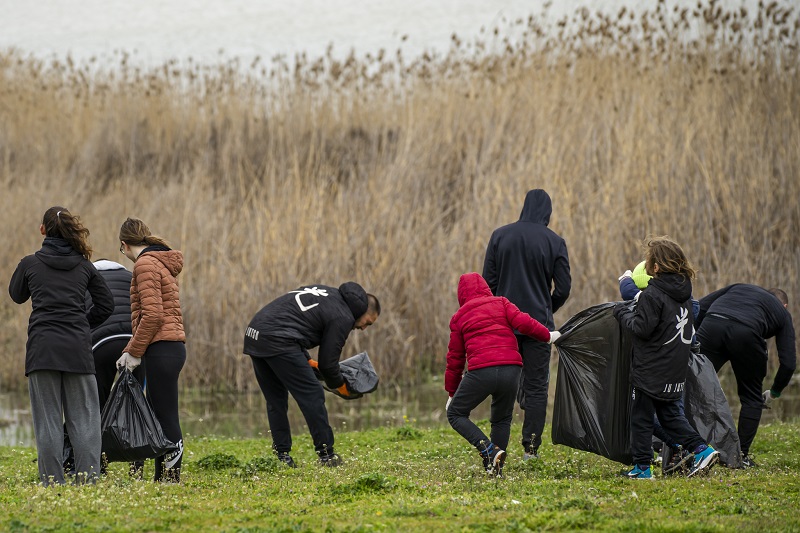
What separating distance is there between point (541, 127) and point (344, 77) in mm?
5268

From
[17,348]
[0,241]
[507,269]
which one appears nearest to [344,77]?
[0,241]

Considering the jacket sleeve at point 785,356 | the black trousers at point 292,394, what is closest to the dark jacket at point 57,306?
the black trousers at point 292,394

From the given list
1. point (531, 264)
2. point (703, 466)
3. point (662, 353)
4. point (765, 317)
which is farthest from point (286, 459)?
point (765, 317)

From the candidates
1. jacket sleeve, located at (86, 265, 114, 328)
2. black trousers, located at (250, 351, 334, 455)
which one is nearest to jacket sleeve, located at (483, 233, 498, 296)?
black trousers, located at (250, 351, 334, 455)

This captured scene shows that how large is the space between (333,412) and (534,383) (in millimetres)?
5733

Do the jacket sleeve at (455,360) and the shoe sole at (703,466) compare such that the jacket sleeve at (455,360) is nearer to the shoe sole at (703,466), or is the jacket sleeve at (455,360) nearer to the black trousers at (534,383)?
the black trousers at (534,383)

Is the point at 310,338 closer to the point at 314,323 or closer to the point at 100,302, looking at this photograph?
the point at 314,323

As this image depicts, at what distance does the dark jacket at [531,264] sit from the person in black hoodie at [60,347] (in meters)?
3.06

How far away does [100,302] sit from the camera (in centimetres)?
711

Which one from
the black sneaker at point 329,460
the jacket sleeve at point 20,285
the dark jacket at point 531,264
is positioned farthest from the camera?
the black sneaker at point 329,460

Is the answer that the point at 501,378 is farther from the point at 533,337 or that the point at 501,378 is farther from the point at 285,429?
the point at 285,429

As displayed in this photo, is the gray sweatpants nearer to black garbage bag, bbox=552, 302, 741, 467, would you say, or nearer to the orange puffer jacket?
the orange puffer jacket

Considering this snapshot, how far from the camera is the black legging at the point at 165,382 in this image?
7.17 metres

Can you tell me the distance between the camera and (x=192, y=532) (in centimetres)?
531
